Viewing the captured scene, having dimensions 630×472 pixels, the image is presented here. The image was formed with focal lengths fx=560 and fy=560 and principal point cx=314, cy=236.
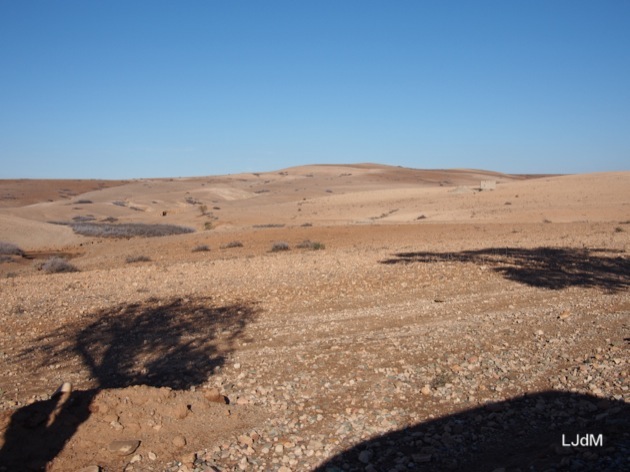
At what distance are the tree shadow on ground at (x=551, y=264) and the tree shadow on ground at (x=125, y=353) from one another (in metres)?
6.35

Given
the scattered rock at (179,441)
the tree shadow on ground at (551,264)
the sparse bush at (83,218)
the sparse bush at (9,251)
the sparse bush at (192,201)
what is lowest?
the sparse bush at (9,251)

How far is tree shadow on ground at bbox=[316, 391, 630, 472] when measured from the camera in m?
4.27

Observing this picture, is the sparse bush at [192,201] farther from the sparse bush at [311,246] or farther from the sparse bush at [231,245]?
the sparse bush at [311,246]

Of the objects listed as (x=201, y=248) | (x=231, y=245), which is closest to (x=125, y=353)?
(x=201, y=248)

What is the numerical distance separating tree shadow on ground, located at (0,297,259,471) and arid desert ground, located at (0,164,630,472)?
0.02 meters

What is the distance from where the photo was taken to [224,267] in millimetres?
15750

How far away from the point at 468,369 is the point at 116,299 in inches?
290

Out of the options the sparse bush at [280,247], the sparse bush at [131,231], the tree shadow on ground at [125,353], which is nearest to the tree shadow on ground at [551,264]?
the sparse bush at [280,247]

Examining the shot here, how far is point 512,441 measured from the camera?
495 centimetres

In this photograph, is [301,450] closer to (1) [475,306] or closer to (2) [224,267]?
(1) [475,306]

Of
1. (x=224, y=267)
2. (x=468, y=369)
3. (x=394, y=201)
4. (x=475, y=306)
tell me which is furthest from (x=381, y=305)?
(x=394, y=201)

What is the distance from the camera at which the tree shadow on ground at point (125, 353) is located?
190 inches

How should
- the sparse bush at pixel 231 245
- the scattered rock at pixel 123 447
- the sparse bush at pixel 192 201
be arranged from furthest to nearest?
the sparse bush at pixel 192 201 < the sparse bush at pixel 231 245 < the scattered rock at pixel 123 447

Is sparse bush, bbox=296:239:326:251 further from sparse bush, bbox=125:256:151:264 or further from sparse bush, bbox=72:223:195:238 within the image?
sparse bush, bbox=72:223:195:238
